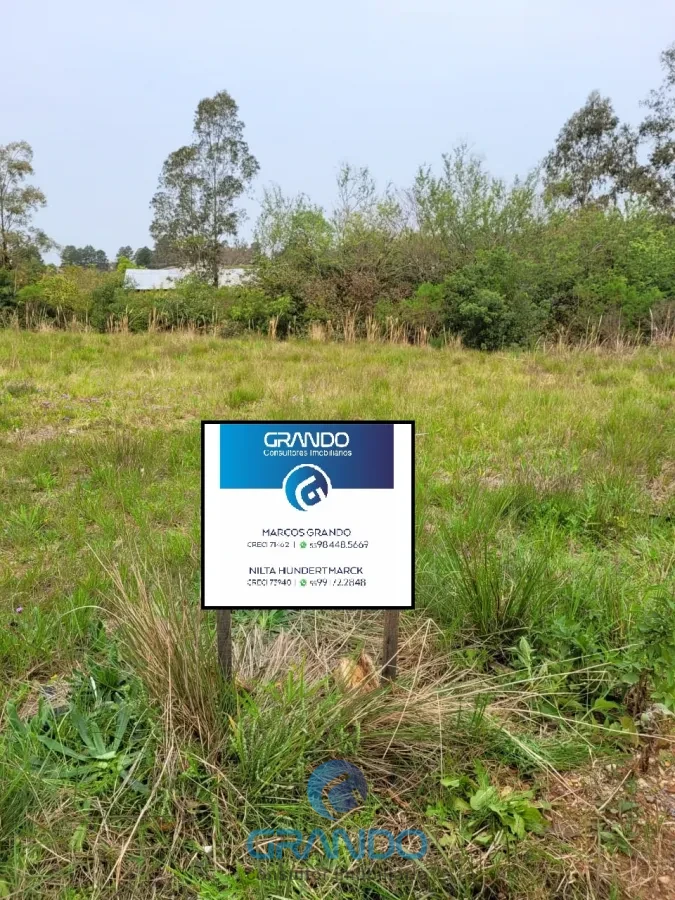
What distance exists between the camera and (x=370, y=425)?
1.99 meters

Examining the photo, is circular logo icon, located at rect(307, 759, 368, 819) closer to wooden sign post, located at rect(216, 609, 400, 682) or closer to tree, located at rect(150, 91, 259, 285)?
wooden sign post, located at rect(216, 609, 400, 682)

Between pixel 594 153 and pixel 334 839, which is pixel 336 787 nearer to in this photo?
pixel 334 839

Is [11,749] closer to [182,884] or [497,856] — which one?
[182,884]

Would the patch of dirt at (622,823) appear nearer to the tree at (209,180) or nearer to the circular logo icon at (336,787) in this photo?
the circular logo icon at (336,787)

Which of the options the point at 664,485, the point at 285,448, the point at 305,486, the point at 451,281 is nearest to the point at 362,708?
the point at 305,486

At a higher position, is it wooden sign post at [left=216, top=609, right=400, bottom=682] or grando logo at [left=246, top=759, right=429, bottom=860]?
wooden sign post at [left=216, top=609, right=400, bottom=682]

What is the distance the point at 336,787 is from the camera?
1.72m

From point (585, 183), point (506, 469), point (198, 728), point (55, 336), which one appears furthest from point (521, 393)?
point (585, 183)

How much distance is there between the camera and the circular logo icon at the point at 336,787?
1.67 metres

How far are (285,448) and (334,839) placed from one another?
1.11 m

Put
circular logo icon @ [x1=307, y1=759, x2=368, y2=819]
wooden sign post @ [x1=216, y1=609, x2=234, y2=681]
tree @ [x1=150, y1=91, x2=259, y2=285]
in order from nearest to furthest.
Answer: circular logo icon @ [x1=307, y1=759, x2=368, y2=819]
wooden sign post @ [x1=216, y1=609, x2=234, y2=681]
tree @ [x1=150, y1=91, x2=259, y2=285]

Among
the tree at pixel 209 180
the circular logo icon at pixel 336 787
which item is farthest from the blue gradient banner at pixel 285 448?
the tree at pixel 209 180

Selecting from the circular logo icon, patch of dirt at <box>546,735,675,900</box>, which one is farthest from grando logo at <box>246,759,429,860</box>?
patch of dirt at <box>546,735,675,900</box>

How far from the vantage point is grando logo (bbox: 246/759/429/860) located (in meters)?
1.54
